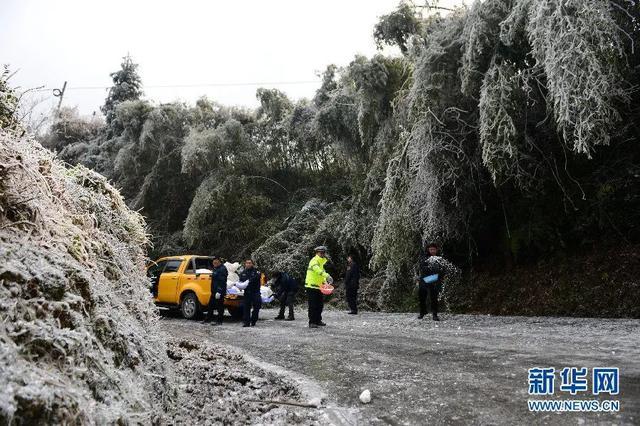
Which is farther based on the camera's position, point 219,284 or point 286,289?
point 286,289

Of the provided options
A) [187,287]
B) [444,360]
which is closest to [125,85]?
[187,287]

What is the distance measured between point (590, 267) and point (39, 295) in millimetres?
11419

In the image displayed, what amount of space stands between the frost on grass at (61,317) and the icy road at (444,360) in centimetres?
189

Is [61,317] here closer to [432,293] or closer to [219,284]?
[432,293]

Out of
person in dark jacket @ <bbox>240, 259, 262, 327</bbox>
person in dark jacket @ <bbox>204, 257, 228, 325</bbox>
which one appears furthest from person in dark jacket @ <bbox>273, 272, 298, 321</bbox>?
person in dark jacket @ <bbox>204, 257, 228, 325</bbox>

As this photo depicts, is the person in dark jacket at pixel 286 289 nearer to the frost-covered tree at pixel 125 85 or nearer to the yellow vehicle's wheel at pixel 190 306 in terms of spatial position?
the yellow vehicle's wheel at pixel 190 306

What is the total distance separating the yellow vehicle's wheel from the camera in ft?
44.5

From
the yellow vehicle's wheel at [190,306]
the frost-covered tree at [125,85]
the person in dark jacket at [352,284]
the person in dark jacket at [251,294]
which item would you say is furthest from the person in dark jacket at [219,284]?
the frost-covered tree at [125,85]

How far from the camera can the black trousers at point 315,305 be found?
11195 mm

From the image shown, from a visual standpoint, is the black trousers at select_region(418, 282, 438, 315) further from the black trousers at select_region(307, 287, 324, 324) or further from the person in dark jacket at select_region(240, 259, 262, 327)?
the person in dark jacket at select_region(240, 259, 262, 327)

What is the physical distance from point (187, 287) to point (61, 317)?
1125 cm

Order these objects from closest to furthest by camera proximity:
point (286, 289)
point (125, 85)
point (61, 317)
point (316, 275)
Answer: point (61, 317), point (316, 275), point (286, 289), point (125, 85)

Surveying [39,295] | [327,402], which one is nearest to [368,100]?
[327,402]

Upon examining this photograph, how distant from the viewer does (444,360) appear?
639 cm
